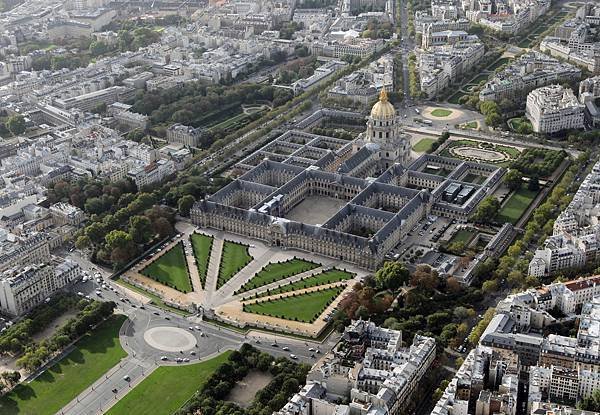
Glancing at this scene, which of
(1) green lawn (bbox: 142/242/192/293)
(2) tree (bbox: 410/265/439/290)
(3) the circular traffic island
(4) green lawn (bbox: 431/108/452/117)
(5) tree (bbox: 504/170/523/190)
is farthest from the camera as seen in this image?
(4) green lawn (bbox: 431/108/452/117)

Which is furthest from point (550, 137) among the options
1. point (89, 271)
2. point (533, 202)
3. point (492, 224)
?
point (89, 271)

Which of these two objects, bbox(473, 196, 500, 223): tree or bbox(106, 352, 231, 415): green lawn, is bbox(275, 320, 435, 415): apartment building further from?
bbox(473, 196, 500, 223): tree

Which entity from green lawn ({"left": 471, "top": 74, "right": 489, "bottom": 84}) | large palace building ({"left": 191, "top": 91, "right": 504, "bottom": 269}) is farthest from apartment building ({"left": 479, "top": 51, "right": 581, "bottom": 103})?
large palace building ({"left": 191, "top": 91, "right": 504, "bottom": 269})

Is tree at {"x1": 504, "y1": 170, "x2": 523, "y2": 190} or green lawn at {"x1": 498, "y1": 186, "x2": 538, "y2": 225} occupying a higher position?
tree at {"x1": 504, "y1": 170, "x2": 523, "y2": 190}

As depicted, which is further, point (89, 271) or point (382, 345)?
point (89, 271)

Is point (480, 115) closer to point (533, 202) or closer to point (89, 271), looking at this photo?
point (533, 202)

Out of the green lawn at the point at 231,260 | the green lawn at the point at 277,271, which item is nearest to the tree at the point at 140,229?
the green lawn at the point at 231,260

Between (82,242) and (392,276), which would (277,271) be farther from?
(82,242)

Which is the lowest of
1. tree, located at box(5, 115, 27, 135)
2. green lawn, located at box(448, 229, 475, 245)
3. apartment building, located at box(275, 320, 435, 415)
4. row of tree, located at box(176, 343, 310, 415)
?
green lawn, located at box(448, 229, 475, 245)
